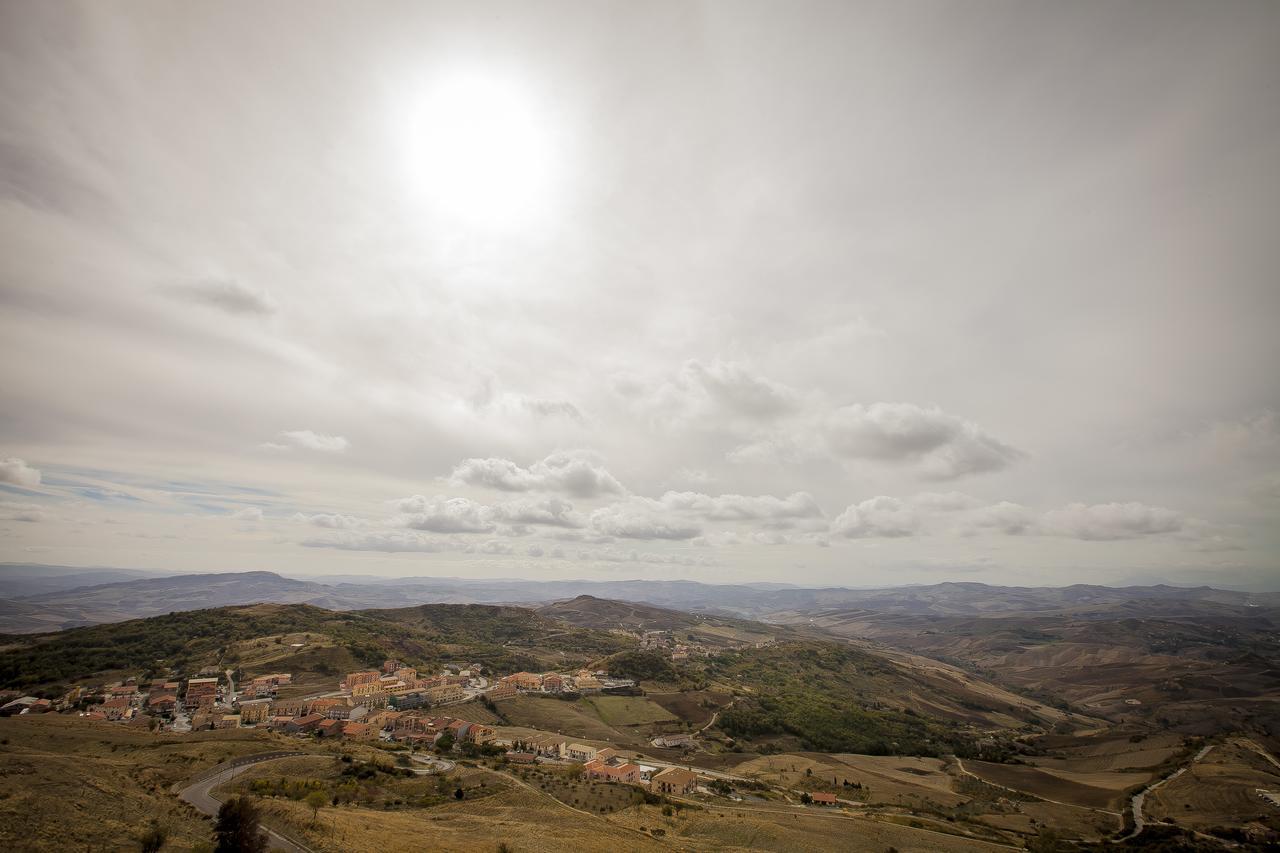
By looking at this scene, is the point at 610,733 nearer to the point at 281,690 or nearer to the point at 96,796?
the point at 281,690

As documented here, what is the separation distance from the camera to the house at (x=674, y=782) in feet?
241

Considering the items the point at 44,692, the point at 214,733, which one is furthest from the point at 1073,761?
→ the point at 44,692

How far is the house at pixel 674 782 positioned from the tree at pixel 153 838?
174 ft

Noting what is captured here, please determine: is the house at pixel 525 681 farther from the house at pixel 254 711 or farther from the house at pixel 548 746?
the house at pixel 254 711

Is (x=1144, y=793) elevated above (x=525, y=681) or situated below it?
below

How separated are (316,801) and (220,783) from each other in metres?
13.4

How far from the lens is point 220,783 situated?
174 ft

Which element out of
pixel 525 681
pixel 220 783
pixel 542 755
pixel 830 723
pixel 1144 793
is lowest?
pixel 830 723

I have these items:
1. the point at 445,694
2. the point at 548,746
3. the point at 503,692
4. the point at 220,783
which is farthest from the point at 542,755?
the point at 445,694

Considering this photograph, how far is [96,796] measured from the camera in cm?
3962

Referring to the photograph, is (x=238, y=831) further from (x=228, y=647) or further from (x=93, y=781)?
(x=228, y=647)

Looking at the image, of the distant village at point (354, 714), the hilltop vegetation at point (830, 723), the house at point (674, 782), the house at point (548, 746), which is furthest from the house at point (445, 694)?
the house at point (674, 782)

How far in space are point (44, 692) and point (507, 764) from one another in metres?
91.3

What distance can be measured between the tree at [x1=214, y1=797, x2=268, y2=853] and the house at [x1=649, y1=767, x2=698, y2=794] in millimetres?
49045
